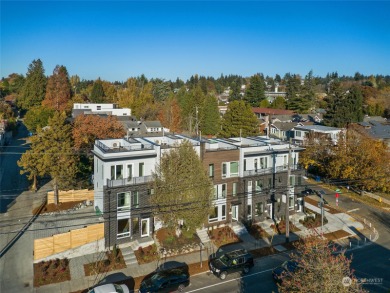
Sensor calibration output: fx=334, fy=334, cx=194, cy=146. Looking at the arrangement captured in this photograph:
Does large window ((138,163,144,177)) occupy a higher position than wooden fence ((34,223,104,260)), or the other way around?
large window ((138,163,144,177))

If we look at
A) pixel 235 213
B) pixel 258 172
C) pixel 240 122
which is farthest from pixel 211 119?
pixel 235 213

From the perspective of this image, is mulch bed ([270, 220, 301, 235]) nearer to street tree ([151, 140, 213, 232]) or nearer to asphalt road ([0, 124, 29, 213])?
street tree ([151, 140, 213, 232])

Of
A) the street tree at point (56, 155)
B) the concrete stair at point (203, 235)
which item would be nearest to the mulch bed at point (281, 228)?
the concrete stair at point (203, 235)

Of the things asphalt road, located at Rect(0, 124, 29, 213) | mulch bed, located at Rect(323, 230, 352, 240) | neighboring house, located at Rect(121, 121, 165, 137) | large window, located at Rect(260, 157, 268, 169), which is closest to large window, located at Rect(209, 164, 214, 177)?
large window, located at Rect(260, 157, 268, 169)

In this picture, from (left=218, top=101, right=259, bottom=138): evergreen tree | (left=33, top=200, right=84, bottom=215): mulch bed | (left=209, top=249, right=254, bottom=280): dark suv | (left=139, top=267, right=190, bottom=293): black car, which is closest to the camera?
(left=139, top=267, right=190, bottom=293): black car

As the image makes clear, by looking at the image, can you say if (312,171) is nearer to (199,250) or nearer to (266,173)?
(266,173)

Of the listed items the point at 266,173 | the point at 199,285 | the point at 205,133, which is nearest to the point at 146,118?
the point at 205,133

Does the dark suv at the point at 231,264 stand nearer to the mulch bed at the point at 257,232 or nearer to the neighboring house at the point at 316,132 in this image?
the mulch bed at the point at 257,232
